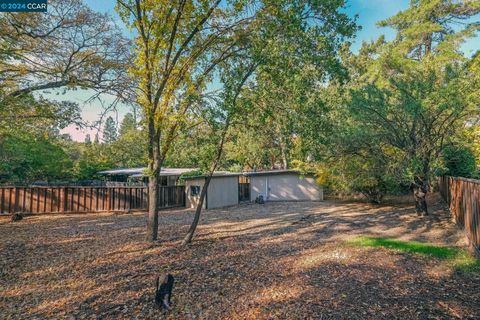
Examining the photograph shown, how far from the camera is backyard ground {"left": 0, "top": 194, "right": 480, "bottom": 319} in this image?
13.4 ft

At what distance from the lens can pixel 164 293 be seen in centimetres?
429

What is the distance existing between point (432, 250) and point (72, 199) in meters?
14.7

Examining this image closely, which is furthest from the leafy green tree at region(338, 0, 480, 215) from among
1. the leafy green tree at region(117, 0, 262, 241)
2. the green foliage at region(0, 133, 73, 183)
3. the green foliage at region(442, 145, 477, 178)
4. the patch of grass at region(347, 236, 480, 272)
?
the green foliage at region(0, 133, 73, 183)

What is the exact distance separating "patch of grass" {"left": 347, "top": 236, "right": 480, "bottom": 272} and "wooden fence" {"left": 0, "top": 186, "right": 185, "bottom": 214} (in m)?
11.1

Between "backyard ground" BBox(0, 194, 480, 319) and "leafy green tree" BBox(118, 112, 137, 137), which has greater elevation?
"leafy green tree" BBox(118, 112, 137, 137)

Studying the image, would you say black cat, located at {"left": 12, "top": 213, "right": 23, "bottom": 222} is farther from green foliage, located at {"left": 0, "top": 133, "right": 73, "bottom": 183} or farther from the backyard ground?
green foliage, located at {"left": 0, "top": 133, "right": 73, "bottom": 183}

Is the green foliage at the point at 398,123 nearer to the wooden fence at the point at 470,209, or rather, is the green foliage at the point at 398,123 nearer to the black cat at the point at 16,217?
the wooden fence at the point at 470,209

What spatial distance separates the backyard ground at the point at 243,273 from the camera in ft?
13.4

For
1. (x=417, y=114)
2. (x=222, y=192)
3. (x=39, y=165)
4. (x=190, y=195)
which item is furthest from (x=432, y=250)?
(x=39, y=165)

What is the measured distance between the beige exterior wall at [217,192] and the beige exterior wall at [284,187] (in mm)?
3490

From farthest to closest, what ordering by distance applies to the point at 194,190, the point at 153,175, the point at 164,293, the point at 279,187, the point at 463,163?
the point at 279,187
the point at 194,190
the point at 463,163
the point at 153,175
the point at 164,293

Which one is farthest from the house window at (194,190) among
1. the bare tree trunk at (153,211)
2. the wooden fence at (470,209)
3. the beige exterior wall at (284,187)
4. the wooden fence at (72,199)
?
the wooden fence at (470,209)

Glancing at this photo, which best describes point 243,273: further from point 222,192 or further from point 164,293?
point 222,192

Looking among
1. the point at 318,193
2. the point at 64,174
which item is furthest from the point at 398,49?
the point at 64,174
